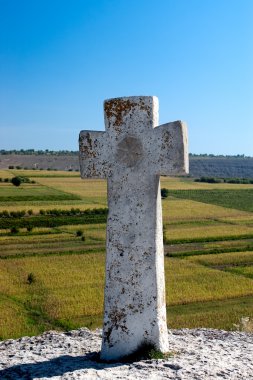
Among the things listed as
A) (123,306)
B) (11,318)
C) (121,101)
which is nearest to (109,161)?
(121,101)

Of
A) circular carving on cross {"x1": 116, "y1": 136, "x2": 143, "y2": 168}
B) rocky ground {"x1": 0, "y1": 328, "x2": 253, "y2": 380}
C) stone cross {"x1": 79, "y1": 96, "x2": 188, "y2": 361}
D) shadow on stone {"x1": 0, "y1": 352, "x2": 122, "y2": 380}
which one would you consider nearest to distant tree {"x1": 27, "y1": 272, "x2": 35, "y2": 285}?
rocky ground {"x1": 0, "y1": 328, "x2": 253, "y2": 380}

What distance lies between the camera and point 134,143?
1166 cm

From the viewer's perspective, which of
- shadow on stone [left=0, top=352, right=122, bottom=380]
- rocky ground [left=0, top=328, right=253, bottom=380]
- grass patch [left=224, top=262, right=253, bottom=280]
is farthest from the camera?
grass patch [left=224, top=262, right=253, bottom=280]

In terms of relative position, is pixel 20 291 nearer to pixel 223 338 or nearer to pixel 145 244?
pixel 223 338

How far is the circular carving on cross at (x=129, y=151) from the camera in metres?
11.6

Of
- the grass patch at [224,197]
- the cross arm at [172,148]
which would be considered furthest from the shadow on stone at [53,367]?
the grass patch at [224,197]

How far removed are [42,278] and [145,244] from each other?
27.4 m

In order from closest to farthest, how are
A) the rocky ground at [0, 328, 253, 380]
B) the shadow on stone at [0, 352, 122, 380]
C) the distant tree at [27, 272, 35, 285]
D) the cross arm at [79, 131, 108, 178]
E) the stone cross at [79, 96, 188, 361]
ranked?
the rocky ground at [0, 328, 253, 380]
the shadow on stone at [0, 352, 122, 380]
the stone cross at [79, 96, 188, 361]
the cross arm at [79, 131, 108, 178]
the distant tree at [27, 272, 35, 285]

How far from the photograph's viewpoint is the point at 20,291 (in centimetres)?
3403

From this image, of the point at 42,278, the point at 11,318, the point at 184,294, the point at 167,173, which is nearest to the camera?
the point at 167,173

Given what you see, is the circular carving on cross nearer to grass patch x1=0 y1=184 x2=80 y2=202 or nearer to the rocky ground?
the rocky ground

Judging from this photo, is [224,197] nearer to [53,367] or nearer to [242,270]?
[242,270]

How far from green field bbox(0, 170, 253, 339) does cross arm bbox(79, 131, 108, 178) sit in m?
13.1

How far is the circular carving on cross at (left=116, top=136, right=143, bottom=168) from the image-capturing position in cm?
1162
